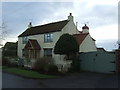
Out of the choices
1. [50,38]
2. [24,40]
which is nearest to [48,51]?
[50,38]

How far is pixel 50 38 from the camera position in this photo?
33906mm

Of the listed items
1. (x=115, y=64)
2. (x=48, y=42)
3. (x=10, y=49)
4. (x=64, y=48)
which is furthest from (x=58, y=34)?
(x=10, y=49)

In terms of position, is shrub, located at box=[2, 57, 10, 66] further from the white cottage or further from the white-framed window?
the white-framed window

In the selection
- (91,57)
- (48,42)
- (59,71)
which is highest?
(48,42)

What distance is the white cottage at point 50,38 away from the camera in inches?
1250

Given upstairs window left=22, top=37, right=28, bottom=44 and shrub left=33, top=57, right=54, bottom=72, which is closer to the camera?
shrub left=33, top=57, right=54, bottom=72

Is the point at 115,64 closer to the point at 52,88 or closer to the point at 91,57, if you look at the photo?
the point at 91,57

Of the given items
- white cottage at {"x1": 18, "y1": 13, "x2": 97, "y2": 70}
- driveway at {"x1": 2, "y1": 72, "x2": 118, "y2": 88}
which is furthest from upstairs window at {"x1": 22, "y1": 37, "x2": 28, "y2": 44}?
driveway at {"x1": 2, "y1": 72, "x2": 118, "y2": 88}

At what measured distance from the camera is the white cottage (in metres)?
31.8

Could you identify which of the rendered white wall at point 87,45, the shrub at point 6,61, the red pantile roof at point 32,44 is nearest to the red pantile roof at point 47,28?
the red pantile roof at point 32,44

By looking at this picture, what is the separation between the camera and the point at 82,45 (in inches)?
1218

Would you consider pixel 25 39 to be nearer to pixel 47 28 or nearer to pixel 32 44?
pixel 32 44

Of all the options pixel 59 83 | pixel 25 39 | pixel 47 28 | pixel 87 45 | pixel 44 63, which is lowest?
pixel 59 83

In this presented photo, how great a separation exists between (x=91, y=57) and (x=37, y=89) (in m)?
13.7
